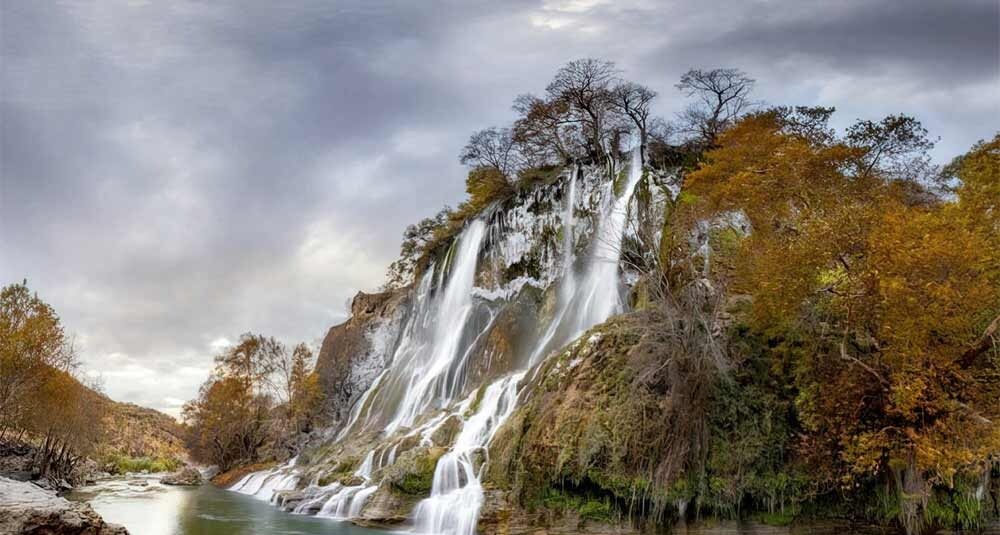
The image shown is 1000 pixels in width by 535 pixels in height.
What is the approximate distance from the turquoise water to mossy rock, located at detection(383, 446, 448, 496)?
1.39 metres

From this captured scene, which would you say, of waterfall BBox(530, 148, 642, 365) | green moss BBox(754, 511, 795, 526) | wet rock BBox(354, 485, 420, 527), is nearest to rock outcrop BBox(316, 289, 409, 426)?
waterfall BBox(530, 148, 642, 365)

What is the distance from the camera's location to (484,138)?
4466cm

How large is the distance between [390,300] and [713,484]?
3563cm

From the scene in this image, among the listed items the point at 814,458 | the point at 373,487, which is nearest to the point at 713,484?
the point at 814,458

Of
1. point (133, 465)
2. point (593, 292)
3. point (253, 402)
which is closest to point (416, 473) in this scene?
point (593, 292)

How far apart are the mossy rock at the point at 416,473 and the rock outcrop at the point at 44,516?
30.9 feet

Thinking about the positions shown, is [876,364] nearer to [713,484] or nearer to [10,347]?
[713,484]

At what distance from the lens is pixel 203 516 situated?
21672 mm

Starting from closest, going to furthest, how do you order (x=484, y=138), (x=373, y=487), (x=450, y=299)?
(x=373, y=487) < (x=450, y=299) < (x=484, y=138)

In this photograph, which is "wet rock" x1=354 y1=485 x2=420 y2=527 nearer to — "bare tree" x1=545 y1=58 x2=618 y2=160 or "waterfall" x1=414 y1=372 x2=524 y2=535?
"waterfall" x1=414 y1=372 x2=524 y2=535

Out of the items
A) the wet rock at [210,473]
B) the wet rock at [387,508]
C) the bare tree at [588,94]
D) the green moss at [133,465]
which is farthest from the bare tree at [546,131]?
the green moss at [133,465]

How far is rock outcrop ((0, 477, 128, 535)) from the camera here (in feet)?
24.7

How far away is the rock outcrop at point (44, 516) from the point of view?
7.53m

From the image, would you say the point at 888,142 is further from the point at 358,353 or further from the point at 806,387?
the point at 358,353
